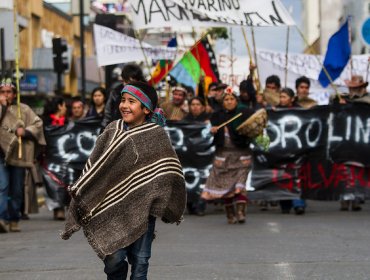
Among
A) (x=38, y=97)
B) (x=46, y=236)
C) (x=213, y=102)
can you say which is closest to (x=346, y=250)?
(x=46, y=236)

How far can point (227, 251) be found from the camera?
10.4m

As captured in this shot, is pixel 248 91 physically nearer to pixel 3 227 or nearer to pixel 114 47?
pixel 3 227

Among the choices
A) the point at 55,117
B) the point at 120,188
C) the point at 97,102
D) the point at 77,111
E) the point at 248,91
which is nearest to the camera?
the point at 120,188

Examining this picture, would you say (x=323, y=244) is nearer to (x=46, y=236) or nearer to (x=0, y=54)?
(x=46, y=236)

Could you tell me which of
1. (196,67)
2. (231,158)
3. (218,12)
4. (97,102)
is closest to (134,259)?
(231,158)

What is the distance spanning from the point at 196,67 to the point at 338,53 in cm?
407

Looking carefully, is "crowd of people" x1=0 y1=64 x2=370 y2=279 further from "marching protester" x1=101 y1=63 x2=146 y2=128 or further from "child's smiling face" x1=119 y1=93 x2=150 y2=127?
"child's smiling face" x1=119 y1=93 x2=150 y2=127

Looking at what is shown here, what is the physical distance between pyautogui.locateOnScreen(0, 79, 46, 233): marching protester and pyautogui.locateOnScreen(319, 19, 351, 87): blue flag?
223 inches

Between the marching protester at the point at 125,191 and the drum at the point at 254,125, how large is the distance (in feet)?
22.6

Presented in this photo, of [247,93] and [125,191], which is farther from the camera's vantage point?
[247,93]

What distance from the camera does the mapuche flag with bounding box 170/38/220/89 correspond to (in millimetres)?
20828

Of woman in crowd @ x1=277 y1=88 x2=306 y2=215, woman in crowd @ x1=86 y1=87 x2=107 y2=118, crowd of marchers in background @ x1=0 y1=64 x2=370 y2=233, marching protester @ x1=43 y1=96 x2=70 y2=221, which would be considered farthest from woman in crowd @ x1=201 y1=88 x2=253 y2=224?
marching protester @ x1=43 y1=96 x2=70 y2=221

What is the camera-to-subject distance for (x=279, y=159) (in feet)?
51.6

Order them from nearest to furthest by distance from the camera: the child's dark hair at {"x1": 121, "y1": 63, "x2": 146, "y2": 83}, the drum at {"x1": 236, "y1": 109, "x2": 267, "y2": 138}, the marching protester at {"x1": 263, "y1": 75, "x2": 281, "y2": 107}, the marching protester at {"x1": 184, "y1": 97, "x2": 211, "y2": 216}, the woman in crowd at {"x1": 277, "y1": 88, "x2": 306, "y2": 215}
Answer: the child's dark hair at {"x1": 121, "y1": 63, "x2": 146, "y2": 83}
the drum at {"x1": 236, "y1": 109, "x2": 267, "y2": 138}
the woman in crowd at {"x1": 277, "y1": 88, "x2": 306, "y2": 215}
the marching protester at {"x1": 184, "y1": 97, "x2": 211, "y2": 216}
the marching protester at {"x1": 263, "y1": 75, "x2": 281, "y2": 107}
